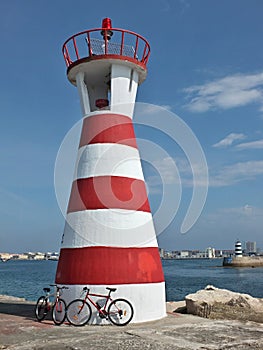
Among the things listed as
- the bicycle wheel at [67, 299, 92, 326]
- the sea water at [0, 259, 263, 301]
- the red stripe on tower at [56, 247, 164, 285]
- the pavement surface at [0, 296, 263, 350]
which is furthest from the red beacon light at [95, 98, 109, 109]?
the sea water at [0, 259, 263, 301]

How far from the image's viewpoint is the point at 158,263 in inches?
454

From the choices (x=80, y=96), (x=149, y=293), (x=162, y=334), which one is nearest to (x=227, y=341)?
(x=162, y=334)

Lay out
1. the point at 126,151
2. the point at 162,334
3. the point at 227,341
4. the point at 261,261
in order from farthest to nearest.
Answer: the point at 261,261, the point at 126,151, the point at 162,334, the point at 227,341

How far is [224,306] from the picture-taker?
13.2 meters

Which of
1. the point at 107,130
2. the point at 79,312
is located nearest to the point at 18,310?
the point at 79,312

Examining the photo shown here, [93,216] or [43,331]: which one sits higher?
[93,216]

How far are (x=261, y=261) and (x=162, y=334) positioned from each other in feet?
329

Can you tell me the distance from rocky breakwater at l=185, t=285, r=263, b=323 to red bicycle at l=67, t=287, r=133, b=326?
271 centimetres

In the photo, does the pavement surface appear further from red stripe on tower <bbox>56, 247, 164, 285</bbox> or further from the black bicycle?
red stripe on tower <bbox>56, 247, 164, 285</bbox>

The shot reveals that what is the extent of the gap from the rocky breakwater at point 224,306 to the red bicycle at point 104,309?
8.88 feet

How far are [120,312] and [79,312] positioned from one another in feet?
3.25

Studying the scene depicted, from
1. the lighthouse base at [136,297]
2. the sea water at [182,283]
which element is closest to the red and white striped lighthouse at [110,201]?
the lighthouse base at [136,297]

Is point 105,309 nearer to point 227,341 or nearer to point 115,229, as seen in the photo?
point 115,229

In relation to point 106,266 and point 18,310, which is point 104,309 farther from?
point 18,310
